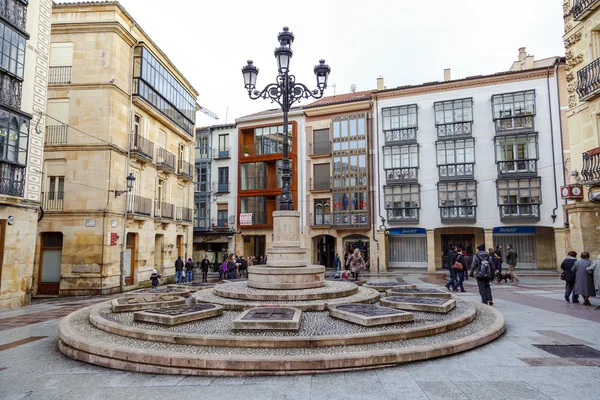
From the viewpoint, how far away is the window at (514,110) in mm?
26906

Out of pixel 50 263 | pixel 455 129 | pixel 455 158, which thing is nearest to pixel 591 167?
pixel 455 158

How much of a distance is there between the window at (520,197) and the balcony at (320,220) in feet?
42.2

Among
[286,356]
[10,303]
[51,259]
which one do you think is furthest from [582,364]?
[51,259]

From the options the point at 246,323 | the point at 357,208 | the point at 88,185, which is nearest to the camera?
the point at 246,323

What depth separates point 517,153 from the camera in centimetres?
2731

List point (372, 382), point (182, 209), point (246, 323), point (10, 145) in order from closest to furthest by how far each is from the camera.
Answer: point (372, 382)
point (246, 323)
point (10, 145)
point (182, 209)

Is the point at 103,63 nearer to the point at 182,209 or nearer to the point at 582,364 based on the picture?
the point at 182,209

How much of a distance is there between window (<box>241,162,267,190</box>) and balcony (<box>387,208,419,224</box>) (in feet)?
38.6

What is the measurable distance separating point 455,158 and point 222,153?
20935 millimetres

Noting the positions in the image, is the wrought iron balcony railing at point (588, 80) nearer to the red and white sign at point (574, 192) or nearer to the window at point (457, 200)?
the red and white sign at point (574, 192)

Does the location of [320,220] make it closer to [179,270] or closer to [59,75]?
[179,270]

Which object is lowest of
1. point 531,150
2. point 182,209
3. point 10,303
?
point 10,303

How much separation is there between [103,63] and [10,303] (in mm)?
11665

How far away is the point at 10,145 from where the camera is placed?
1266 cm
